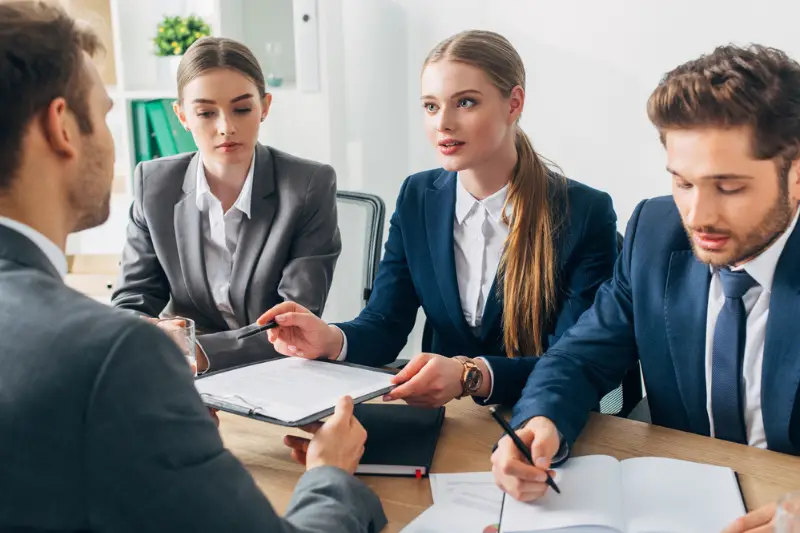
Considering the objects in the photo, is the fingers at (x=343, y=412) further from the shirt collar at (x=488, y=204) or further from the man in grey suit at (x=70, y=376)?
the shirt collar at (x=488, y=204)

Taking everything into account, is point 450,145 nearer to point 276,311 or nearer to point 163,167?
point 276,311

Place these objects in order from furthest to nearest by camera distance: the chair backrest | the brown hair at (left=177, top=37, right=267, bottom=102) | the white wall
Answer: the chair backrest < the white wall < the brown hair at (left=177, top=37, right=267, bottom=102)

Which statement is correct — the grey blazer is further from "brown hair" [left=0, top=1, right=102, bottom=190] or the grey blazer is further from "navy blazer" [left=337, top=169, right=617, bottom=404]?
"brown hair" [left=0, top=1, right=102, bottom=190]

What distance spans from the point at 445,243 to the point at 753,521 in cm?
106

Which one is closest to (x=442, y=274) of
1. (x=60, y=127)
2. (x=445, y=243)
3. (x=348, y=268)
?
(x=445, y=243)

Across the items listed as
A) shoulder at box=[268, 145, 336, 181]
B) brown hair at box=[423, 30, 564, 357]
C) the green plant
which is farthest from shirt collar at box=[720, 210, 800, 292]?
the green plant

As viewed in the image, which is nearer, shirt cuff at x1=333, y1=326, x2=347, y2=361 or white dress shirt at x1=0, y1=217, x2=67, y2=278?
white dress shirt at x1=0, y1=217, x2=67, y2=278

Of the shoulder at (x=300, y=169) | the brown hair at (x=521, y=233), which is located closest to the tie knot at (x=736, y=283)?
the brown hair at (x=521, y=233)

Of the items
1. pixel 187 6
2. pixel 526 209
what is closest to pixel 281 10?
pixel 187 6

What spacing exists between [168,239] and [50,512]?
59.4 inches

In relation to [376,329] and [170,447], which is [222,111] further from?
[170,447]

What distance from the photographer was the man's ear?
2.82ft

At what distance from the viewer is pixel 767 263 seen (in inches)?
51.5

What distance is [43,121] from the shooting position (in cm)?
86
